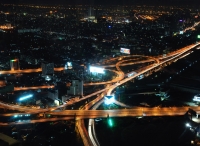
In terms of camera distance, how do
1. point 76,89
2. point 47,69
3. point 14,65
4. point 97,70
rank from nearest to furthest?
point 76,89 → point 97,70 → point 47,69 → point 14,65

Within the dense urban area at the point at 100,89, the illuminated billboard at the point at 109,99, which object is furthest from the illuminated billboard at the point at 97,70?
the illuminated billboard at the point at 109,99

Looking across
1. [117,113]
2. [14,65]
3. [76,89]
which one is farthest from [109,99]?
[14,65]

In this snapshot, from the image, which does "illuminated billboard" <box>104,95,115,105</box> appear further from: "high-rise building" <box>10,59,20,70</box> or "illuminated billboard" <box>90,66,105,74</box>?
"high-rise building" <box>10,59,20,70</box>

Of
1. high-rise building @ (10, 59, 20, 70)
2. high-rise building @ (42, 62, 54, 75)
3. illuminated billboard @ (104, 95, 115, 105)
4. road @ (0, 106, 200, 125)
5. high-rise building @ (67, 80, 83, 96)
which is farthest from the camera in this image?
high-rise building @ (10, 59, 20, 70)

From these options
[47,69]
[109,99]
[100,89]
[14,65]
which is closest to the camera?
[109,99]

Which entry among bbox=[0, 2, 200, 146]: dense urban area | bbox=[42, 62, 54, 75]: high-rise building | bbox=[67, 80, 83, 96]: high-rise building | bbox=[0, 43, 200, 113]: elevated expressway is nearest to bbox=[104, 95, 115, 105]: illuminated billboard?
bbox=[0, 2, 200, 146]: dense urban area

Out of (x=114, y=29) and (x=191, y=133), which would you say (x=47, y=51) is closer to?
(x=114, y=29)

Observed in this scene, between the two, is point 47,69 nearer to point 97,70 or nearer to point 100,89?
point 97,70

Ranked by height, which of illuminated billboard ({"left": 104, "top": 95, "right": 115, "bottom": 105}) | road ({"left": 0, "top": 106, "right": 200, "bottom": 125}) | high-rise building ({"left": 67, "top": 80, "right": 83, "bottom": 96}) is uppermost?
high-rise building ({"left": 67, "top": 80, "right": 83, "bottom": 96})

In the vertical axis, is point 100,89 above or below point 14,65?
below

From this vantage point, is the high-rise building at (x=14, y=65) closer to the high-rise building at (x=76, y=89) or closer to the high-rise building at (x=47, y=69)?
the high-rise building at (x=47, y=69)

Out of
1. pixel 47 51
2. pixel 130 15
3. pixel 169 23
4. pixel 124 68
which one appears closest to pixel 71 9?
pixel 130 15
